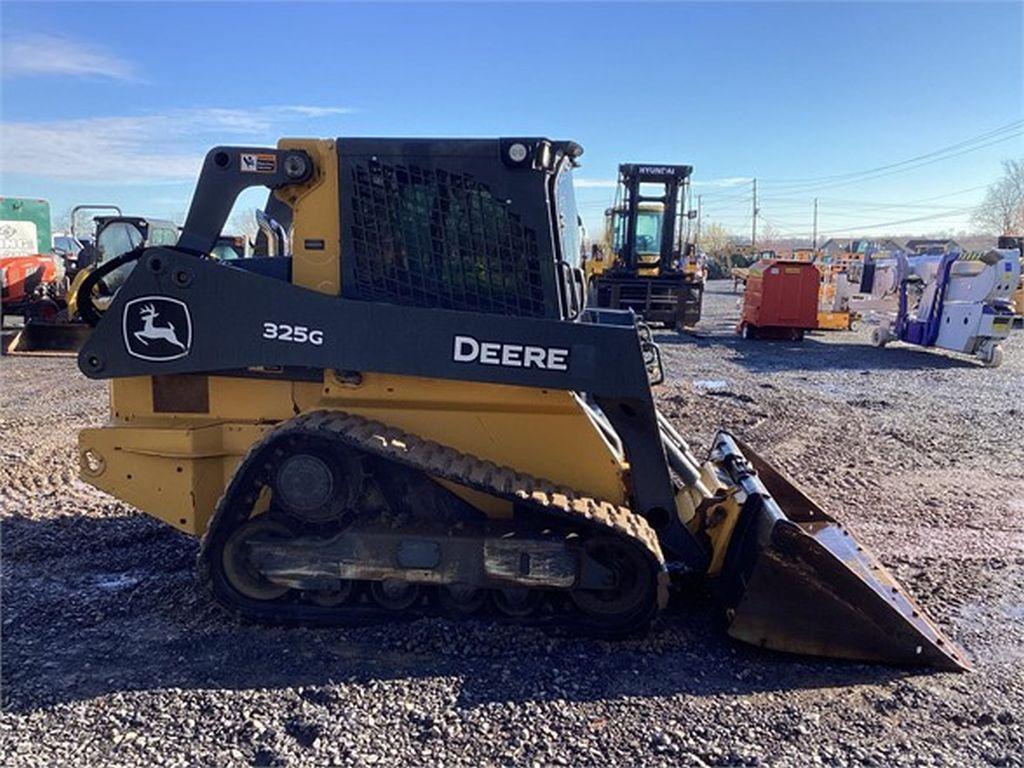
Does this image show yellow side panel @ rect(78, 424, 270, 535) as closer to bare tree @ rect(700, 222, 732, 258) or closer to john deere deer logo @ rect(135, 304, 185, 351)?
john deere deer logo @ rect(135, 304, 185, 351)

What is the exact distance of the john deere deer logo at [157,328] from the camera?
3568mm

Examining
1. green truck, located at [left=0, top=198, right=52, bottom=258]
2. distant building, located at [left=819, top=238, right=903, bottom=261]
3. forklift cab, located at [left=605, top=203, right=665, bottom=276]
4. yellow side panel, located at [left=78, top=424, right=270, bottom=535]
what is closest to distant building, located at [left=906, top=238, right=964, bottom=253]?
distant building, located at [left=819, top=238, right=903, bottom=261]

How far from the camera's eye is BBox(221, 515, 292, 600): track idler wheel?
11.7 feet

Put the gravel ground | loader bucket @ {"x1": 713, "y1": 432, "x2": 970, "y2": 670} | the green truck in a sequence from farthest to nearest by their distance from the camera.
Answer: the green truck, loader bucket @ {"x1": 713, "y1": 432, "x2": 970, "y2": 670}, the gravel ground

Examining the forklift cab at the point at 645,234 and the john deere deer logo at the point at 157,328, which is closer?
the john deere deer logo at the point at 157,328

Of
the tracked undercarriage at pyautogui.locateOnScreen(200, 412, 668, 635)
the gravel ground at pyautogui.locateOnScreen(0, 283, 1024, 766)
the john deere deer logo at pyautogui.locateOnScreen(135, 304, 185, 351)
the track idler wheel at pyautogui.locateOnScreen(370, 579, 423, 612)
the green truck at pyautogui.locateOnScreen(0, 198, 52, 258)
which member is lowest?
the gravel ground at pyautogui.locateOnScreen(0, 283, 1024, 766)

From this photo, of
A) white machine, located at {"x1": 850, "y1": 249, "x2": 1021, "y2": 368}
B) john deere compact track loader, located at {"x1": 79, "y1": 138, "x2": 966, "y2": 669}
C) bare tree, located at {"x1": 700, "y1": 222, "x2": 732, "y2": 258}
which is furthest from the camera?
bare tree, located at {"x1": 700, "y1": 222, "x2": 732, "y2": 258}

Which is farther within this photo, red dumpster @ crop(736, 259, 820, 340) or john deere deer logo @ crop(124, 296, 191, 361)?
red dumpster @ crop(736, 259, 820, 340)

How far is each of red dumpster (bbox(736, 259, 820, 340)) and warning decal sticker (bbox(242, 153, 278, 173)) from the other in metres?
14.9

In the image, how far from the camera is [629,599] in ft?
11.7

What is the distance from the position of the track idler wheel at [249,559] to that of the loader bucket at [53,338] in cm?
1141

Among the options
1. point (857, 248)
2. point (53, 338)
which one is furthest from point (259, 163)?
point (857, 248)

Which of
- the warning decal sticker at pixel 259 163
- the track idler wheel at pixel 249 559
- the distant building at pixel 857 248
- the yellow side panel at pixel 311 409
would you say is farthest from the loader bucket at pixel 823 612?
the distant building at pixel 857 248

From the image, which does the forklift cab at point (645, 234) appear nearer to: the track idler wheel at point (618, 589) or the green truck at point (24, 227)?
the green truck at point (24, 227)
